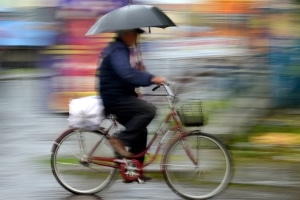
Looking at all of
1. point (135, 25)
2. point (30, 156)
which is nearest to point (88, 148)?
point (135, 25)

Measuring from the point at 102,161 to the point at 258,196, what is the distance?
151cm

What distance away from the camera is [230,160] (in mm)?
6523

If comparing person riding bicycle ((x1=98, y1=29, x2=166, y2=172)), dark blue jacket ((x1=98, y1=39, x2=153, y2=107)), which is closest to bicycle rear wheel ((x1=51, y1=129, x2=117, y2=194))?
person riding bicycle ((x1=98, y1=29, x2=166, y2=172))

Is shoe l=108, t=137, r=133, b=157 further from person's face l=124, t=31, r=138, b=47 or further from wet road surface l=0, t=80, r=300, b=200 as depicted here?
person's face l=124, t=31, r=138, b=47

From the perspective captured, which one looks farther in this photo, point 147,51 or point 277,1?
point 147,51

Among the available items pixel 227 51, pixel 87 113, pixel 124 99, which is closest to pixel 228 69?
pixel 227 51

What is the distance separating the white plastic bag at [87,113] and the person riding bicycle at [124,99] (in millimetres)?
80

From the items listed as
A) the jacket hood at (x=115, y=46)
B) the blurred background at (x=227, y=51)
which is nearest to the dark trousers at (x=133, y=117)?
the jacket hood at (x=115, y=46)

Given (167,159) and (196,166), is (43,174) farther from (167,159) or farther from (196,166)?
(196,166)

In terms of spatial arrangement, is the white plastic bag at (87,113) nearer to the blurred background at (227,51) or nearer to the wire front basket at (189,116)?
the wire front basket at (189,116)

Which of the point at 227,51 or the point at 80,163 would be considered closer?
the point at 80,163

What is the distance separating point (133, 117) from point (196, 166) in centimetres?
74

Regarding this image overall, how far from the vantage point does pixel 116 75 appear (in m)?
6.52

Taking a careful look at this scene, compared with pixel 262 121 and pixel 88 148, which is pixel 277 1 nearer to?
pixel 262 121
